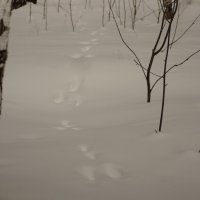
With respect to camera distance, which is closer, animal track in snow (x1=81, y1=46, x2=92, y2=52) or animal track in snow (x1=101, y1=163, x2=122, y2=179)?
animal track in snow (x1=101, y1=163, x2=122, y2=179)

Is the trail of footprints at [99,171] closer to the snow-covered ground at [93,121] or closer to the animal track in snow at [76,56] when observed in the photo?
the snow-covered ground at [93,121]

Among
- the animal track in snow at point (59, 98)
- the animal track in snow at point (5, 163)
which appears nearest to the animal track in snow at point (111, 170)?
the animal track in snow at point (5, 163)

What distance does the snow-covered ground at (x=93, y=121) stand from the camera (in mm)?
1263

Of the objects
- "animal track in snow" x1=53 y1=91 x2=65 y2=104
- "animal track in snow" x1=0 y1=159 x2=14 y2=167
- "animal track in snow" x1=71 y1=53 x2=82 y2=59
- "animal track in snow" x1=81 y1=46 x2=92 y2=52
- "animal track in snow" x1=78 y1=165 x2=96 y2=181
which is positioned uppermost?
"animal track in snow" x1=81 y1=46 x2=92 y2=52

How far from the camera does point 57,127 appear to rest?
1915 mm

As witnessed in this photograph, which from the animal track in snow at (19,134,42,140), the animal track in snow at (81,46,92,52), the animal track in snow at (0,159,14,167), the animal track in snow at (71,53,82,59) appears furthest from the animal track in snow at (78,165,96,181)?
the animal track in snow at (81,46,92,52)

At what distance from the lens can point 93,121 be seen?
198 centimetres

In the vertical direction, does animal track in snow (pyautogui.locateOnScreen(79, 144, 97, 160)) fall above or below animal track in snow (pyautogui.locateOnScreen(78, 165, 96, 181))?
below

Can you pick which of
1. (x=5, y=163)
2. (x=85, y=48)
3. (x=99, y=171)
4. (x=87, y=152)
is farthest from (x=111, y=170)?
(x=85, y=48)

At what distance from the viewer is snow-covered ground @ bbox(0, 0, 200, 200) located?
126cm

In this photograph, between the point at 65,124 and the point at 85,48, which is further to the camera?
the point at 85,48

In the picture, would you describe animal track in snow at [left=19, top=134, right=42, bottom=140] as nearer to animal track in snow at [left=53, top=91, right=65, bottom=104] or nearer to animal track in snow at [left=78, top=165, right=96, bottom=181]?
animal track in snow at [left=78, top=165, right=96, bottom=181]

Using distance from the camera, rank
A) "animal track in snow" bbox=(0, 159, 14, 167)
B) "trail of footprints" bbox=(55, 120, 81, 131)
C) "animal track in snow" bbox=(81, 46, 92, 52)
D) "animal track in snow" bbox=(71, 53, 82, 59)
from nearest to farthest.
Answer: "animal track in snow" bbox=(0, 159, 14, 167) → "trail of footprints" bbox=(55, 120, 81, 131) → "animal track in snow" bbox=(71, 53, 82, 59) → "animal track in snow" bbox=(81, 46, 92, 52)

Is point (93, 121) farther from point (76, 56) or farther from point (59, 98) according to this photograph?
point (76, 56)
